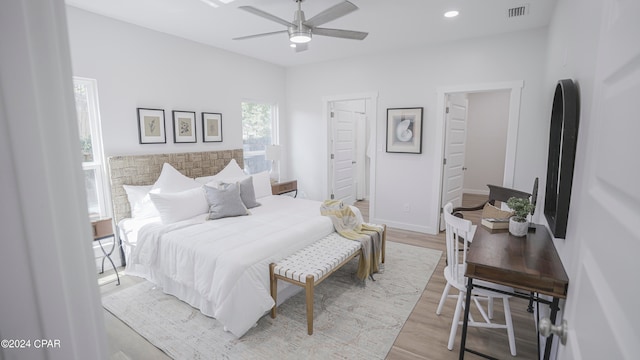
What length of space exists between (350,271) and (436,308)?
1005mm

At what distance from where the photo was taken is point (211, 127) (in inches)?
177

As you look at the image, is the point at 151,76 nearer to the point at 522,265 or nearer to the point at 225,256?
the point at 225,256

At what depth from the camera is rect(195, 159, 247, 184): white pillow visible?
4.11 m

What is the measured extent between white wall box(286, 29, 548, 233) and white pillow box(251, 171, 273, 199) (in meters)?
1.42

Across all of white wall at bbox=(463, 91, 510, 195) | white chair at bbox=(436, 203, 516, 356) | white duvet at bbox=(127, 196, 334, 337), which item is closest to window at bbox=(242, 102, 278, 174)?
white duvet at bbox=(127, 196, 334, 337)

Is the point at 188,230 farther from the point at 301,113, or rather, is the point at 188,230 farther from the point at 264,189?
the point at 301,113

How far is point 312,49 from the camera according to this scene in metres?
4.56

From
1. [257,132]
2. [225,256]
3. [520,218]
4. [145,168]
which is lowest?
[225,256]

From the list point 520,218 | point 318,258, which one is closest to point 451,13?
point 520,218

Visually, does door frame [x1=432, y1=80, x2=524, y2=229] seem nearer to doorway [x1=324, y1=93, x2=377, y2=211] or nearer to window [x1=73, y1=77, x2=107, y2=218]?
doorway [x1=324, y1=93, x2=377, y2=211]

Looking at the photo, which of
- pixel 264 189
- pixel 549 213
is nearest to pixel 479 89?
pixel 549 213

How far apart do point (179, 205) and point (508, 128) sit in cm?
419

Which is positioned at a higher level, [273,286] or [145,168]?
[145,168]

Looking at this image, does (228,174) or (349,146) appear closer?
(228,174)
